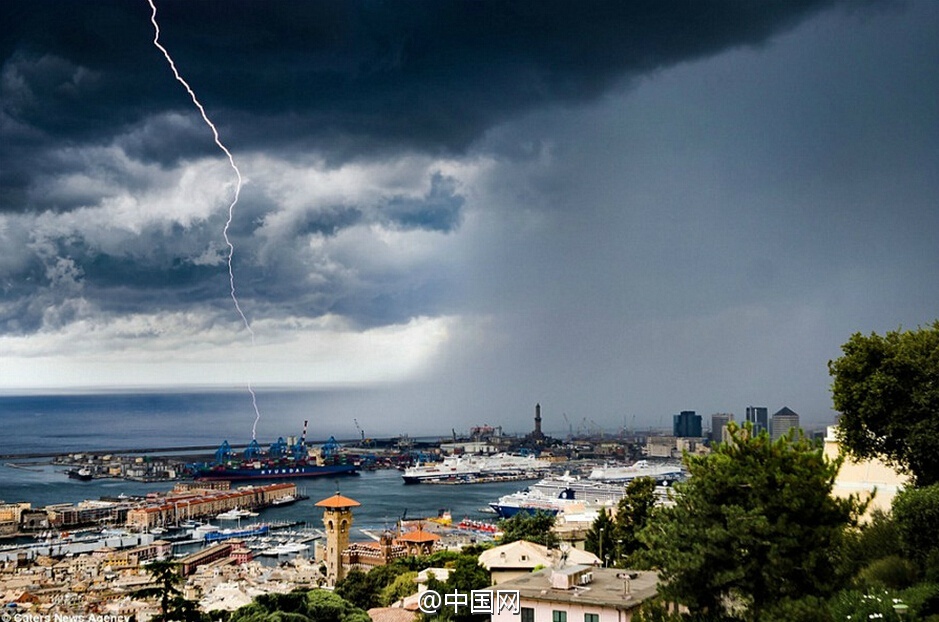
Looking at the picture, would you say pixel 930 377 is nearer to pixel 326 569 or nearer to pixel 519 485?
pixel 326 569

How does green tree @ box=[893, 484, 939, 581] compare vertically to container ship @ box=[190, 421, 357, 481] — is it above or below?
above

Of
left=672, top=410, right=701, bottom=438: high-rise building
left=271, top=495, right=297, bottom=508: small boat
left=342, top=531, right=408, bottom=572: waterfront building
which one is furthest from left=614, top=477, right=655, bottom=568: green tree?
left=672, top=410, right=701, bottom=438: high-rise building

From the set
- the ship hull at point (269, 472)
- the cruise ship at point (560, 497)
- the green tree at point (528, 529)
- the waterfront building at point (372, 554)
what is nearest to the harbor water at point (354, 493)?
the ship hull at point (269, 472)

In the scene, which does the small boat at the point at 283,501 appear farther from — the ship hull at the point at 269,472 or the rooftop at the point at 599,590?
the rooftop at the point at 599,590

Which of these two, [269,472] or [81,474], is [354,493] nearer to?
[269,472]

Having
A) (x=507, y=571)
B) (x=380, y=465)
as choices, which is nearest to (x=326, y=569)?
(x=507, y=571)

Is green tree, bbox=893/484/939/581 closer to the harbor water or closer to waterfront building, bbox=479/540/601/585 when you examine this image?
waterfront building, bbox=479/540/601/585
